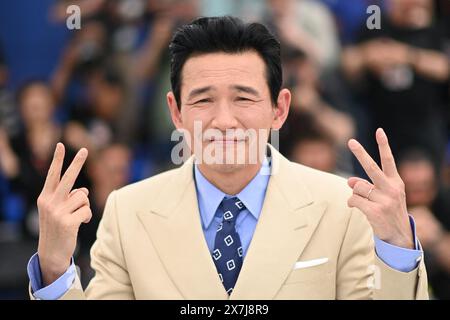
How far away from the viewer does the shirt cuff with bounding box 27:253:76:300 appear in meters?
1.92

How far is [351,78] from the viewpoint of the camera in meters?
4.26

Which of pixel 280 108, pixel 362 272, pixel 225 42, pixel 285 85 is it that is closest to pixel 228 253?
pixel 362 272

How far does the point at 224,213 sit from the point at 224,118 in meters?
0.28

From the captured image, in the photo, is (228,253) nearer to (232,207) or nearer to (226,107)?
(232,207)

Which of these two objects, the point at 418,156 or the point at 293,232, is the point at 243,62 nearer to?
the point at 293,232

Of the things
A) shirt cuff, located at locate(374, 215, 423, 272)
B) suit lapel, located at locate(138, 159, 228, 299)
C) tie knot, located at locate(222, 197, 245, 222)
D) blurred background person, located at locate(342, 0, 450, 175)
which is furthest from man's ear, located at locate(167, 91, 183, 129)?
blurred background person, located at locate(342, 0, 450, 175)

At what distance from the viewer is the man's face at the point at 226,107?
2115 mm

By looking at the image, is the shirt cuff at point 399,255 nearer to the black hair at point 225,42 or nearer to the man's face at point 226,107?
the man's face at point 226,107

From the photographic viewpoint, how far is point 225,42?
2.19 meters

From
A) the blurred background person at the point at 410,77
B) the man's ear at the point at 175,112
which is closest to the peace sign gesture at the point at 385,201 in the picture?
the man's ear at the point at 175,112

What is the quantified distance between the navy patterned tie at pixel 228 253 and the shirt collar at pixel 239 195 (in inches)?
2.3

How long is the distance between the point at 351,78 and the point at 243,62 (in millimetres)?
2168

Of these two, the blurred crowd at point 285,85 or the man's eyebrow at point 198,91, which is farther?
the blurred crowd at point 285,85

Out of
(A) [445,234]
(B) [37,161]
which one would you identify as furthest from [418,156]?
(B) [37,161]
